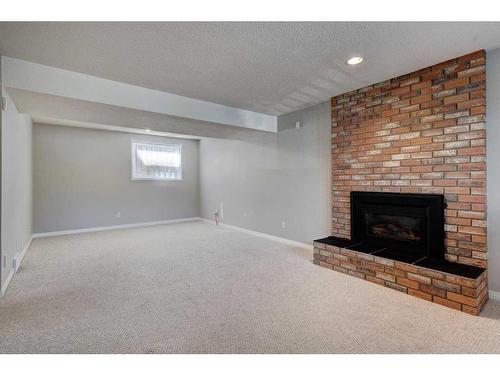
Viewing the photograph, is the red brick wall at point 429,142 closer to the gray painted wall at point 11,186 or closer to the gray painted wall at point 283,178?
the gray painted wall at point 283,178

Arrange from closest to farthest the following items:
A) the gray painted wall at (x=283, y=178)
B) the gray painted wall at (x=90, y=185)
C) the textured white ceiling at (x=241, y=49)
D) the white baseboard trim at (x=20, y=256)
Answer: the textured white ceiling at (x=241, y=49) < the white baseboard trim at (x=20, y=256) < the gray painted wall at (x=283, y=178) < the gray painted wall at (x=90, y=185)

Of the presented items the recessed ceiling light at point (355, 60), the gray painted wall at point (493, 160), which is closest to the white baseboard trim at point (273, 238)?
the gray painted wall at point (493, 160)

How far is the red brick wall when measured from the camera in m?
2.46

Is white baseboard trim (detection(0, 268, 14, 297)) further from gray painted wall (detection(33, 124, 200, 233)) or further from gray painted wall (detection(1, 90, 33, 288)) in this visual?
gray painted wall (detection(33, 124, 200, 233))

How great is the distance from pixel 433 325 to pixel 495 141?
1.75m

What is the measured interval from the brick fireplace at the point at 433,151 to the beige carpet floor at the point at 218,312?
1.11 ft

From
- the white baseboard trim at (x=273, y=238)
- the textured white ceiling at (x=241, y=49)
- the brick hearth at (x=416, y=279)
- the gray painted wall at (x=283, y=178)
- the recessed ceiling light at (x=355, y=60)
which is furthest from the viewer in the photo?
the white baseboard trim at (x=273, y=238)

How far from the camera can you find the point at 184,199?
735 centimetres

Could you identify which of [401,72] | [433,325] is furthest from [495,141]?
[433,325]

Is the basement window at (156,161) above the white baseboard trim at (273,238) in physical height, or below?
above

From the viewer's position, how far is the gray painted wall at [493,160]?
2.38m

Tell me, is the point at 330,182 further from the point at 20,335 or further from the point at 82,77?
the point at 20,335
